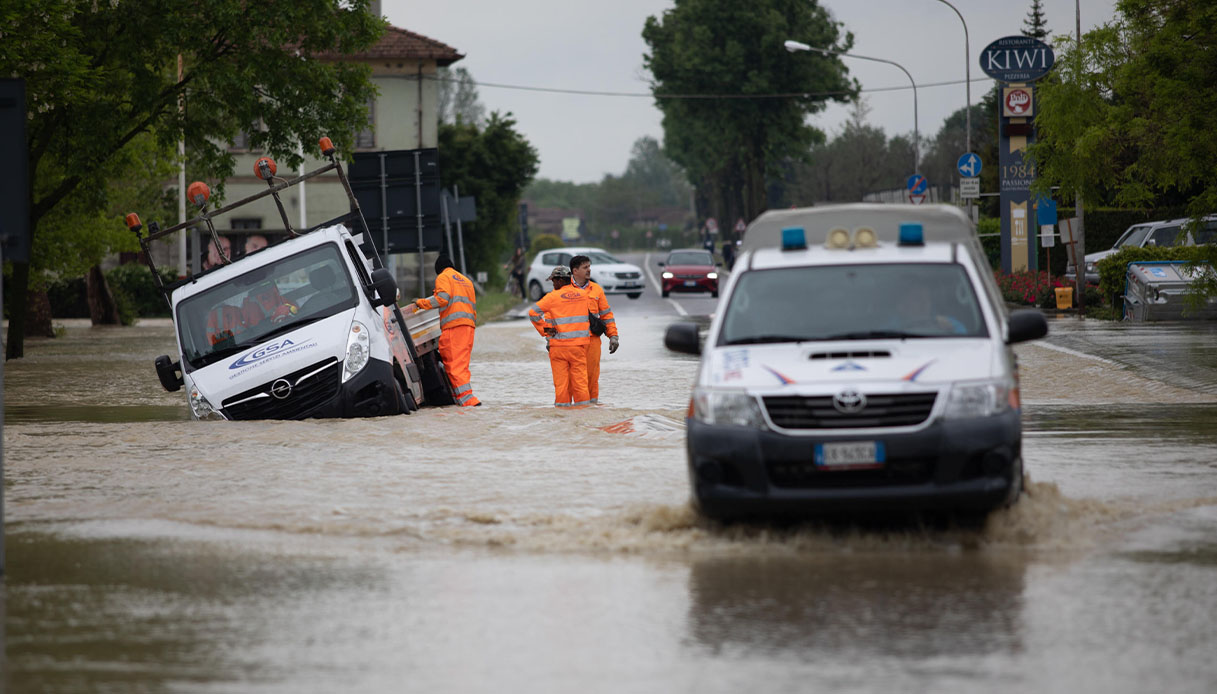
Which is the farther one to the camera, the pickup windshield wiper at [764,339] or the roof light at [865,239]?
the roof light at [865,239]

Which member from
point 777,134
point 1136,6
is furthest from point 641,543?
point 777,134

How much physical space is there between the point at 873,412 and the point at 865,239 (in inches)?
66.7

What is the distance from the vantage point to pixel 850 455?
8164 millimetres

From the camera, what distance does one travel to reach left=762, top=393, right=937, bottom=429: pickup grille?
26.9ft

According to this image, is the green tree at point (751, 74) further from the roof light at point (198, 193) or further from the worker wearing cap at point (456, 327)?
the roof light at point (198, 193)

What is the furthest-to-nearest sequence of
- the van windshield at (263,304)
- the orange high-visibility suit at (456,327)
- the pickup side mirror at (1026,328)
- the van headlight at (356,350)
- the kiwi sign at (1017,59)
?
the kiwi sign at (1017,59) → the orange high-visibility suit at (456,327) → the van windshield at (263,304) → the van headlight at (356,350) → the pickup side mirror at (1026,328)

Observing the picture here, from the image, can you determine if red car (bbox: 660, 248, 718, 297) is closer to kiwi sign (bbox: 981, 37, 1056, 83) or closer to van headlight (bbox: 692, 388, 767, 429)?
kiwi sign (bbox: 981, 37, 1056, 83)

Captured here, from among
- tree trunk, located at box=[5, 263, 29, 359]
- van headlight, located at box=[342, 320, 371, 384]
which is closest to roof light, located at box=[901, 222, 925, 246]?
van headlight, located at box=[342, 320, 371, 384]

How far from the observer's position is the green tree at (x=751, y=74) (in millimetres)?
77438

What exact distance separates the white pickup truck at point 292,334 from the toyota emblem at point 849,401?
7.48m

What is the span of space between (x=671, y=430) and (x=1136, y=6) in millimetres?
10224

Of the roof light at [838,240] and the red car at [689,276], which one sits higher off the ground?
the roof light at [838,240]

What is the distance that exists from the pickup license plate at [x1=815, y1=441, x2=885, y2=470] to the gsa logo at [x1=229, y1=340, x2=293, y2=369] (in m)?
7.87

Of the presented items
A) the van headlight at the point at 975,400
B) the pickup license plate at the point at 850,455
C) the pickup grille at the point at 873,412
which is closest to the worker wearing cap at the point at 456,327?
the pickup grille at the point at 873,412
